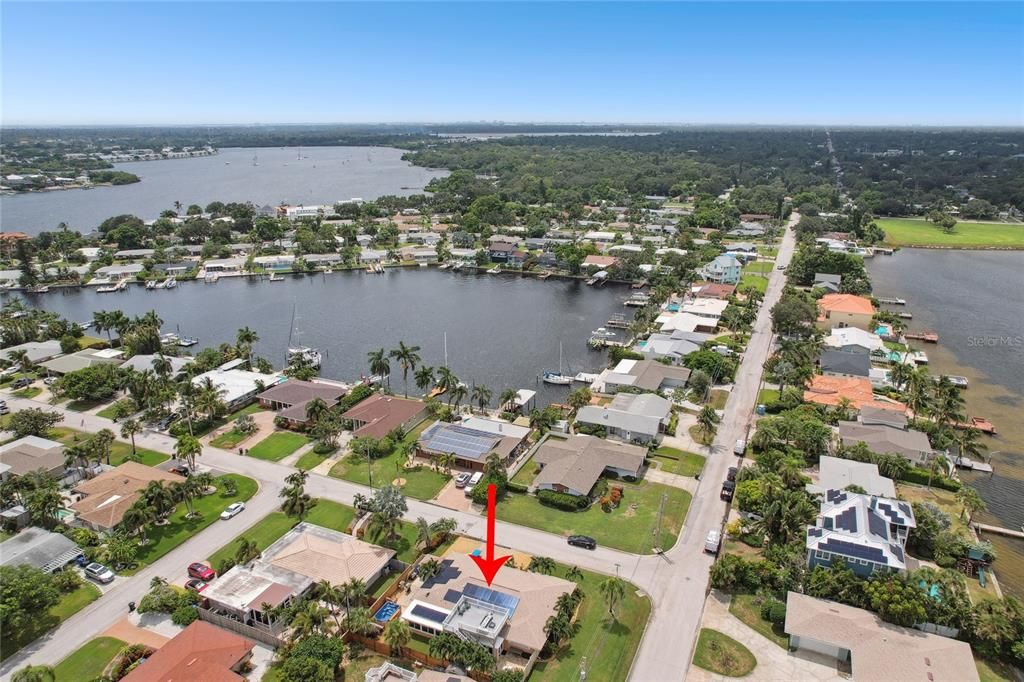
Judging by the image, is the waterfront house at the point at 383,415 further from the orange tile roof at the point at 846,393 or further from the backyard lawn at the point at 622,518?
the orange tile roof at the point at 846,393

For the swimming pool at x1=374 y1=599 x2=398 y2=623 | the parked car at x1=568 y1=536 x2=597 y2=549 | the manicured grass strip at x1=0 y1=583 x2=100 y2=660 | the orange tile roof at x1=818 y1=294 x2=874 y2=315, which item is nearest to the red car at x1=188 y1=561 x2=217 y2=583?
the manicured grass strip at x1=0 y1=583 x2=100 y2=660

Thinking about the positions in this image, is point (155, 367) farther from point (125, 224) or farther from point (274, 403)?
point (125, 224)

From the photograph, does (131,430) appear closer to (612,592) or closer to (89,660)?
(89,660)

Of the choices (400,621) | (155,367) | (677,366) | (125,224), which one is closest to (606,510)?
(400,621)

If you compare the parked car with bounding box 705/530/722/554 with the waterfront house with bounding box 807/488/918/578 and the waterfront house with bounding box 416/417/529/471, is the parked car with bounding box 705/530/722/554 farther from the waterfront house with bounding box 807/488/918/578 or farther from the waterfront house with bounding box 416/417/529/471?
the waterfront house with bounding box 416/417/529/471

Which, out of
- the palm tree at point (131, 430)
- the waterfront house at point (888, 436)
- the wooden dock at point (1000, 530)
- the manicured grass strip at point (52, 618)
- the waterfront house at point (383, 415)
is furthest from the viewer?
the waterfront house at point (383, 415)

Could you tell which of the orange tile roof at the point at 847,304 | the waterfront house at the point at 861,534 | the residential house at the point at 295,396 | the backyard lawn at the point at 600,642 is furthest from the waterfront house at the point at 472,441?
the orange tile roof at the point at 847,304

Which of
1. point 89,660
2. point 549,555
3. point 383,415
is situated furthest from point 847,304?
point 89,660
